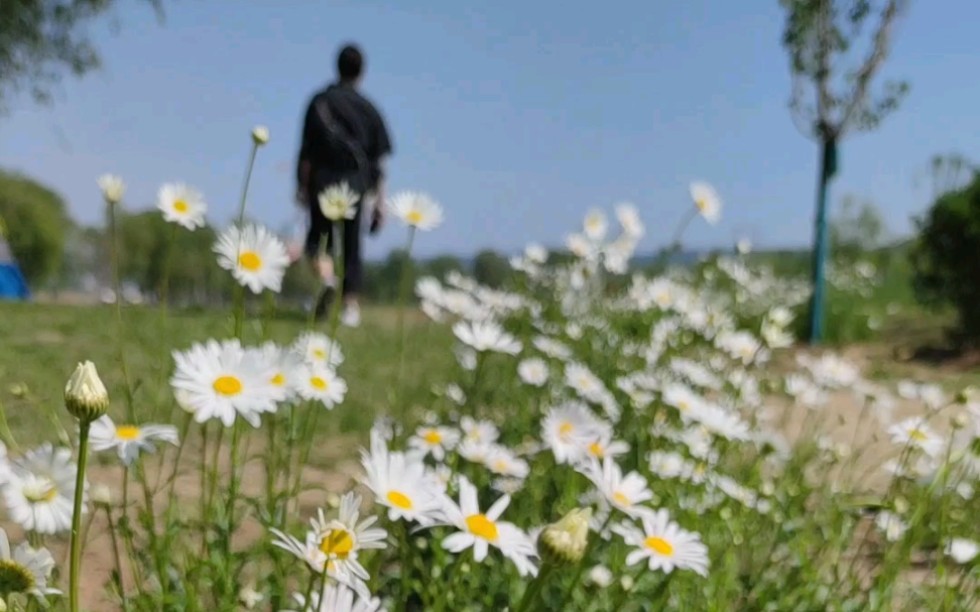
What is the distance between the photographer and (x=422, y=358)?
4.45m

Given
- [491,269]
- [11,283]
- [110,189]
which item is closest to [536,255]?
[491,269]

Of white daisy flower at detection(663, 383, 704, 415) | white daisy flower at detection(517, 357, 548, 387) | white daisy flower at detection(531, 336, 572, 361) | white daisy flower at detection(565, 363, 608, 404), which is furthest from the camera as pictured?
white daisy flower at detection(531, 336, 572, 361)

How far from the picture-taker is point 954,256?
691 centimetres

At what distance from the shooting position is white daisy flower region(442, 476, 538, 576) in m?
0.80

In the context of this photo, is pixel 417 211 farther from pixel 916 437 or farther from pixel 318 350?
pixel 916 437

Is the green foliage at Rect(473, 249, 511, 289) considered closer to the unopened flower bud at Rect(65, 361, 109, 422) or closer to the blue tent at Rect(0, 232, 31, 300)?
the unopened flower bud at Rect(65, 361, 109, 422)

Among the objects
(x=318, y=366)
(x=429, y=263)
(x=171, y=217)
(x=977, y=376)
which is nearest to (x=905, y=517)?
(x=318, y=366)

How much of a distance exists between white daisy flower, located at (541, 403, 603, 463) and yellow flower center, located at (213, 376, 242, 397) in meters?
0.48

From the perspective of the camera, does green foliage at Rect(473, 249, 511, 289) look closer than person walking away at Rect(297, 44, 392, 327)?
Yes

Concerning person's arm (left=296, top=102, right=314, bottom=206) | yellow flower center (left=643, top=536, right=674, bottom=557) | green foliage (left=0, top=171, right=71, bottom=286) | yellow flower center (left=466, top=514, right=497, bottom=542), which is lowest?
green foliage (left=0, top=171, right=71, bottom=286)

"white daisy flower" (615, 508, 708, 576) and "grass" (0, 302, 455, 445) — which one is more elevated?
"white daisy flower" (615, 508, 708, 576)

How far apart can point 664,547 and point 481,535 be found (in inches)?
10.5

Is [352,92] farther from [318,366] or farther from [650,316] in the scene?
[318,366]

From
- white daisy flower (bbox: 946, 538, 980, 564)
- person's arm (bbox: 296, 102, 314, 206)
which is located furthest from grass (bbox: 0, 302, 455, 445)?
white daisy flower (bbox: 946, 538, 980, 564)
